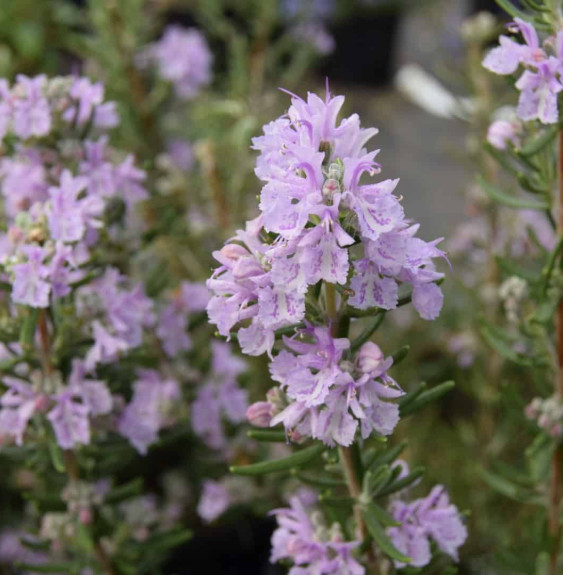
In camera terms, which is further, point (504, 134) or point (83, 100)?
point (83, 100)

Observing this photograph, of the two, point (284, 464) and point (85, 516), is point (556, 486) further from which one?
point (85, 516)

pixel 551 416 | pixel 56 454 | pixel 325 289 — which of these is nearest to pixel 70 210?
pixel 56 454

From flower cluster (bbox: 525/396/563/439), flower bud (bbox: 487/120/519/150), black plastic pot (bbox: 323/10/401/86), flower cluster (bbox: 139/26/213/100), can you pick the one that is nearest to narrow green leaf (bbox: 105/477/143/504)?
flower cluster (bbox: 525/396/563/439)

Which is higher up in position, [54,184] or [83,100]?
[83,100]

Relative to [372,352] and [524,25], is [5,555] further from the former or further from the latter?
[524,25]

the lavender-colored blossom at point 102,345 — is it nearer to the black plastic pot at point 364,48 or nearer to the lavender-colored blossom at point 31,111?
the lavender-colored blossom at point 31,111

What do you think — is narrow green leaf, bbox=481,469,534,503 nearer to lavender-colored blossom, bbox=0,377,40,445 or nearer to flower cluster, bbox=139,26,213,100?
lavender-colored blossom, bbox=0,377,40,445

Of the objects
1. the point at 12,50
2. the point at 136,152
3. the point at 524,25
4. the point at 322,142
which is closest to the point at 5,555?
the point at 136,152
